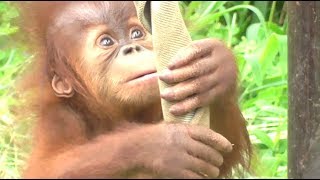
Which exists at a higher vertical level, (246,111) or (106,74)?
(106,74)

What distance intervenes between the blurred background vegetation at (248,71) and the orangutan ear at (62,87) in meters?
0.31

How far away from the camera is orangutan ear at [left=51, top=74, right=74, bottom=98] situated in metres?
3.59

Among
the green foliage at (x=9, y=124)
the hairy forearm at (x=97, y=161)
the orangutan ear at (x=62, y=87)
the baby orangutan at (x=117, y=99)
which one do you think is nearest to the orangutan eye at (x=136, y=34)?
the baby orangutan at (x=117, y=99)

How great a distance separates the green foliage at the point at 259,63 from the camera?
175 inches

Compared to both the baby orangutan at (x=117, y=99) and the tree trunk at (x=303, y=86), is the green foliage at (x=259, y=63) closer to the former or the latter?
the baby orangutan at (x=117, y=99)

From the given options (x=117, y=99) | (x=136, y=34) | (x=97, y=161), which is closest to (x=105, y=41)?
(x=136, y=34)

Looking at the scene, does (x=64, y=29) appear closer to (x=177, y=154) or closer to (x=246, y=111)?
(x=177, y=154)

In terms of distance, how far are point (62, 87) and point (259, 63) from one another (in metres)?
1.60

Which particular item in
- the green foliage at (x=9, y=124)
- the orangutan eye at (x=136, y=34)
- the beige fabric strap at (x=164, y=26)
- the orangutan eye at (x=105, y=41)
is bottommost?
the green foliage at (x=9, y=124)

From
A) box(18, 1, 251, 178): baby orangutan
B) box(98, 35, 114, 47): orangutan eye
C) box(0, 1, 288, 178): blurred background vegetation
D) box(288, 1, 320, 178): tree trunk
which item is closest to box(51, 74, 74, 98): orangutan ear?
box(18, 1, 251, 178): baby orangutan

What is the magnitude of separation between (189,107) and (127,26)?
2.23 feet

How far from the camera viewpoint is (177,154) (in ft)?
9.77

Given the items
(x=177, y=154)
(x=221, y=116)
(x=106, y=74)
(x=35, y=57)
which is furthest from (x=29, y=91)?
(x=177, y=154)

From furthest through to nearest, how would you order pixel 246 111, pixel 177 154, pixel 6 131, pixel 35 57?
pixel 246 111 → pixel 6 131 → pixel 35 57 → pixel 177 154
